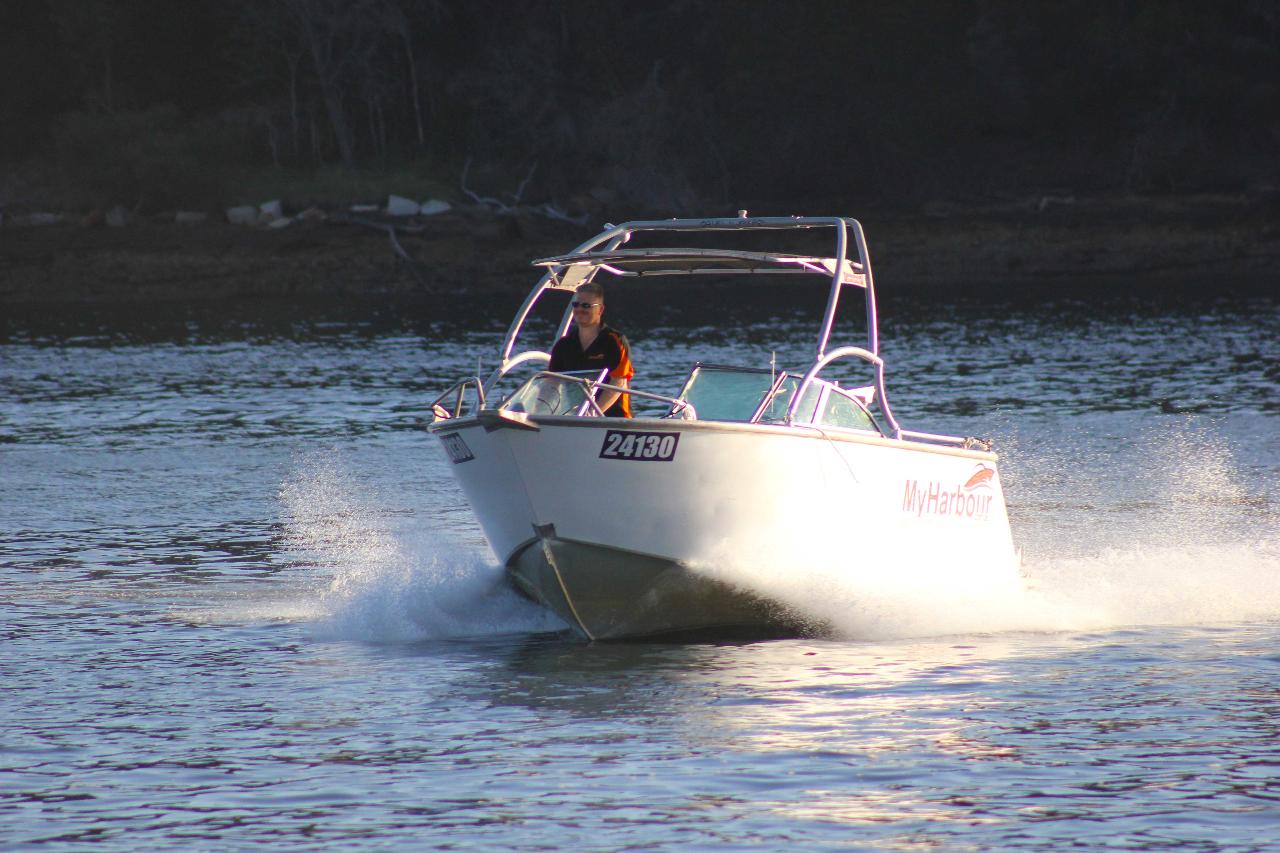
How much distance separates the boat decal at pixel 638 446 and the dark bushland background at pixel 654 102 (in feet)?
176

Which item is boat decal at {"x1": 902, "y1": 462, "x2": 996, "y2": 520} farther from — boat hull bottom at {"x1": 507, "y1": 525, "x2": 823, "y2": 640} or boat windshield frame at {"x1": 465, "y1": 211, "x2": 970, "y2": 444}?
boat hull bottom at {"x1": 507, "y1": 525, "x2": 823, "y2": 640}

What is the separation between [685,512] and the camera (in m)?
11.2

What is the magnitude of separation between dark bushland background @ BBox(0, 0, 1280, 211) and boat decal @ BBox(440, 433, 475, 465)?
53014mm

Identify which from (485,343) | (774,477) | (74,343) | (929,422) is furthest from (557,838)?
(74,343)

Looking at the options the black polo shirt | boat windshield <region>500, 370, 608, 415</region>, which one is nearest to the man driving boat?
the black polo shirt

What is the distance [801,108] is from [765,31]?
4698 mm

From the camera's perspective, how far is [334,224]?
6153cm

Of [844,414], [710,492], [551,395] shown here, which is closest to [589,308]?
[551,395]

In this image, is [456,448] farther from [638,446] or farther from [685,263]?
[685,263]

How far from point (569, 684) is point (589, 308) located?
2407 millimetres

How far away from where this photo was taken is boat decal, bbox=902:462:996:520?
12141mm

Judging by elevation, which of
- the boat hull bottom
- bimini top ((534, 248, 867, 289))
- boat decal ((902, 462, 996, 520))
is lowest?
the boat hull bottom

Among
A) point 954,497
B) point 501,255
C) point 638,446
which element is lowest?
point 501,255

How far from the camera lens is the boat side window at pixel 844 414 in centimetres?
1182
